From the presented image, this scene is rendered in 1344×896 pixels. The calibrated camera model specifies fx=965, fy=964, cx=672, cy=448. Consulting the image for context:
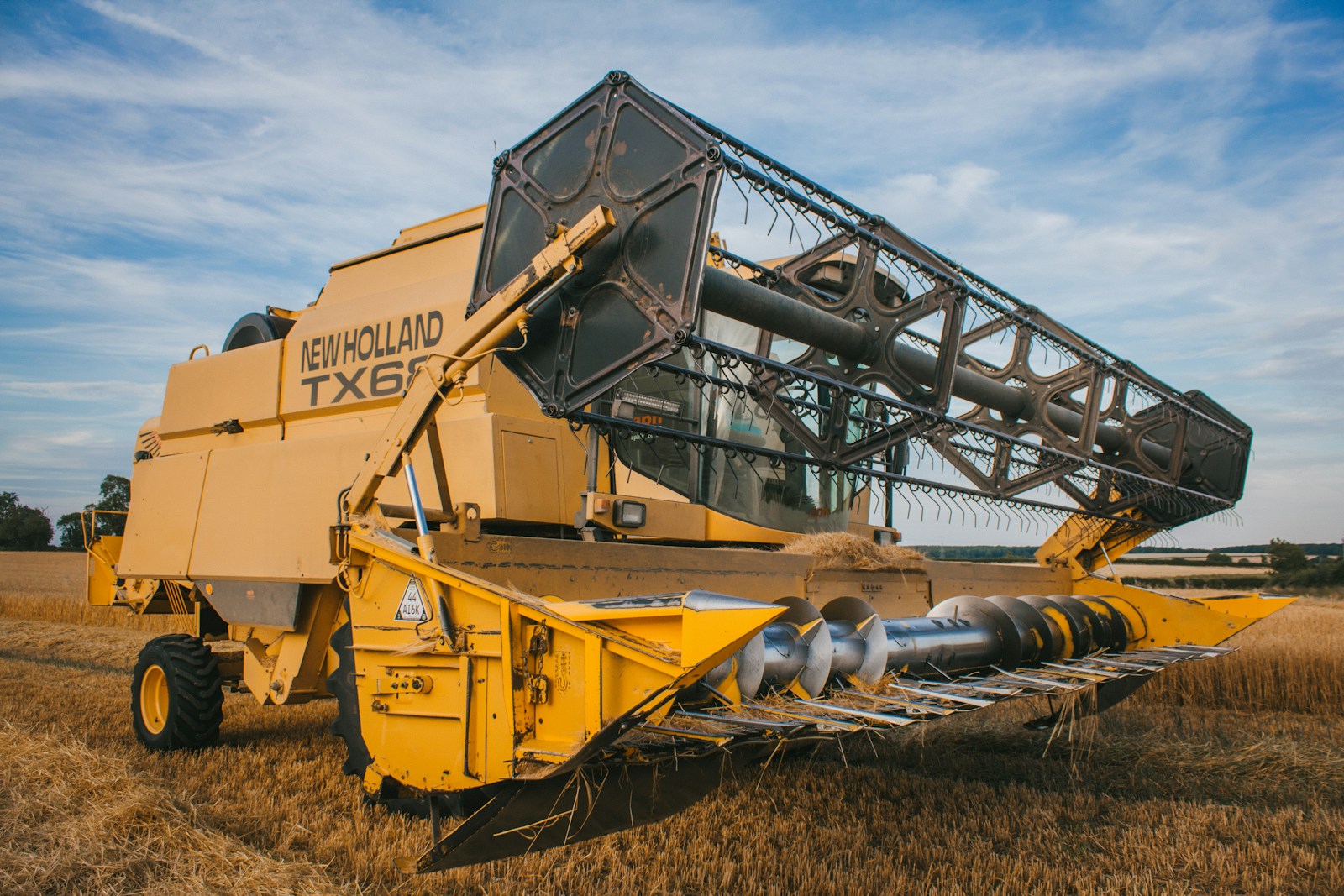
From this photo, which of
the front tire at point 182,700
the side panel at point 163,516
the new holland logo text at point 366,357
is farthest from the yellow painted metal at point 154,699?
the new holland logo text at point 366,357

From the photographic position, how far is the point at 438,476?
3697 mm

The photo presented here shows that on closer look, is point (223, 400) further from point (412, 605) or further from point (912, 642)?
point (912, 642)

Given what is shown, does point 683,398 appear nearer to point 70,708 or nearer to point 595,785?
point 595,785

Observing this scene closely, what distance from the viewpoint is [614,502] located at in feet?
13.8

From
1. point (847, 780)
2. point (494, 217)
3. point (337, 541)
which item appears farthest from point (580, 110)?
point (847, 780)

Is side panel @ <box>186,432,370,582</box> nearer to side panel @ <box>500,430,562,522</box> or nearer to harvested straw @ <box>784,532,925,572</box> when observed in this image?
side panel @ <box>500,430,562,522</box>

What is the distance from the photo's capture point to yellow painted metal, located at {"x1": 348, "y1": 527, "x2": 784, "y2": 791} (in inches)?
94.5

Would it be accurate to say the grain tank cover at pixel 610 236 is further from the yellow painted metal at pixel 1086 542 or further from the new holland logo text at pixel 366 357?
the yellow painted metal at pixel 1086 542

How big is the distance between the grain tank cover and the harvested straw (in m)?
1.58

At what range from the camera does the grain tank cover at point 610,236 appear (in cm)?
333

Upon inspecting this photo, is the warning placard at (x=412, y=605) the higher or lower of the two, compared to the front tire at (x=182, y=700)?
higher

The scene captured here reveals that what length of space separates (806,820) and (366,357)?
122 inches

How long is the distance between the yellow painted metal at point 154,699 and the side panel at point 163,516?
0.61 meters

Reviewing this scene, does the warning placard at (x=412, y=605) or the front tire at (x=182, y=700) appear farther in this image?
the front tire at (x=182, y=700)
